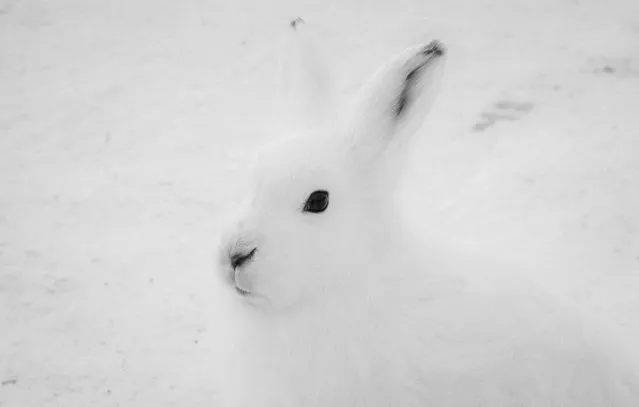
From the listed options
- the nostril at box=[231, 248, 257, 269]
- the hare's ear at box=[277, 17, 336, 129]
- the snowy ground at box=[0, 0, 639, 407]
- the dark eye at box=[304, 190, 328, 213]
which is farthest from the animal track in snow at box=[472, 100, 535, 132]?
the nostril at box=[231, 248, 257, 269]

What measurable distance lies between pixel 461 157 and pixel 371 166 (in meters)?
2.06

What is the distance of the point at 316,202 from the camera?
1.53m

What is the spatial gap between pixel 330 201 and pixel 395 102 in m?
0.40

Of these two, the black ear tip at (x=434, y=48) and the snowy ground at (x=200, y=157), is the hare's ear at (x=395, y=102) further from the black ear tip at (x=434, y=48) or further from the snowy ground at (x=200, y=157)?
the snowy ground at (x=200, y=157)

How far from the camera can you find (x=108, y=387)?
2396mm

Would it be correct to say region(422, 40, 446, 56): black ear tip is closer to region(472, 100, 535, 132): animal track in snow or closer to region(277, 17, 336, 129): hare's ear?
region(277, 17, 336, 129): hare's ear

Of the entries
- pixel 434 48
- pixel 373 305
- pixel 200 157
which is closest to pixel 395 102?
pixel 434 48

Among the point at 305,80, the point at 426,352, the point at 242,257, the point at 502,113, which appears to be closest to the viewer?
the point at 242,257

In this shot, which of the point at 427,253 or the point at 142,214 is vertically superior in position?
the point at 427,253

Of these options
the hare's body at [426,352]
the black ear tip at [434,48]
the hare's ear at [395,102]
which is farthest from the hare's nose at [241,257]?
the black ear tip at [434,48]

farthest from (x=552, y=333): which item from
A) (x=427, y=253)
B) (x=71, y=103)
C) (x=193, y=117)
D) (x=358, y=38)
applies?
(x=71, y=103)

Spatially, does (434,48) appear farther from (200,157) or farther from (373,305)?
(200,157)

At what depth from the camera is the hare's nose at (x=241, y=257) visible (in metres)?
1.42

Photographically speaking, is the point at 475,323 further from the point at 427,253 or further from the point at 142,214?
the point at 142,214
